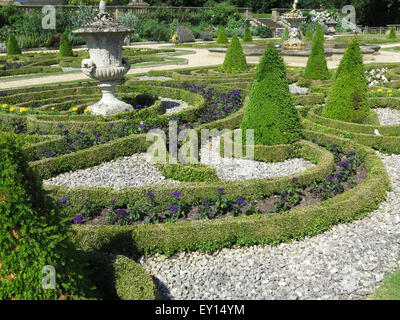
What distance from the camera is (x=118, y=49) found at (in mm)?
10344

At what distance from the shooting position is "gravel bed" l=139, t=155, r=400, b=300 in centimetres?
445

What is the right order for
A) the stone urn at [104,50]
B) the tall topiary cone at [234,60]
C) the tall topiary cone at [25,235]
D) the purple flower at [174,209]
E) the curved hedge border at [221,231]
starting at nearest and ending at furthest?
1. the tall topiary cone at [25,235]
2. the curved hedge border at [221,231]
3. the purple flower at [174,209]
4. the stone urn at [104,50]
5. the tall topiary cone at [234,60]

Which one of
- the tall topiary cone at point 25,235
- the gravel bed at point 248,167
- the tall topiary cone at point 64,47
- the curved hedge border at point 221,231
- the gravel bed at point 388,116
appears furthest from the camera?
the tall topiary cone at point 64,47

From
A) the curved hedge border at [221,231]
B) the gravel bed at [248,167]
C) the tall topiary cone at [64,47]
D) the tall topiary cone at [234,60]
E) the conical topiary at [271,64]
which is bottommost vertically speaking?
the curved hedge border at [221,231]

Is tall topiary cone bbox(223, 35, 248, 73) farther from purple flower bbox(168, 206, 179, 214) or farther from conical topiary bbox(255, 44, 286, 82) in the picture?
purple flower bbox(168, 206, 179, 214)

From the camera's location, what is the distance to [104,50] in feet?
33.3

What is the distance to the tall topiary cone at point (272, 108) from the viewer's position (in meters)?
7.98

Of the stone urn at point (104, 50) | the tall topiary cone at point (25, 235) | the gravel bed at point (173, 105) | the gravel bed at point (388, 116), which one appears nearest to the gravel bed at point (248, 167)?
the stone urn at point (104, 50)

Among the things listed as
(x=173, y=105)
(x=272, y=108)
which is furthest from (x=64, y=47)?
(x=272, y=108)

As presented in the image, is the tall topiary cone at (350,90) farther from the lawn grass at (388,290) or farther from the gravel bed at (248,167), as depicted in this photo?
the lawn grass at (388,290)

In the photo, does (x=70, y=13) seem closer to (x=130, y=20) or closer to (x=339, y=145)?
(x=130, y=20)

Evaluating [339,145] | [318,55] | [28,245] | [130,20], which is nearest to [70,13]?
[130,20]

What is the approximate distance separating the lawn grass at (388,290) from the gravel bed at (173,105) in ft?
27.0

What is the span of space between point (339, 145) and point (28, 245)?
22.1 ft
